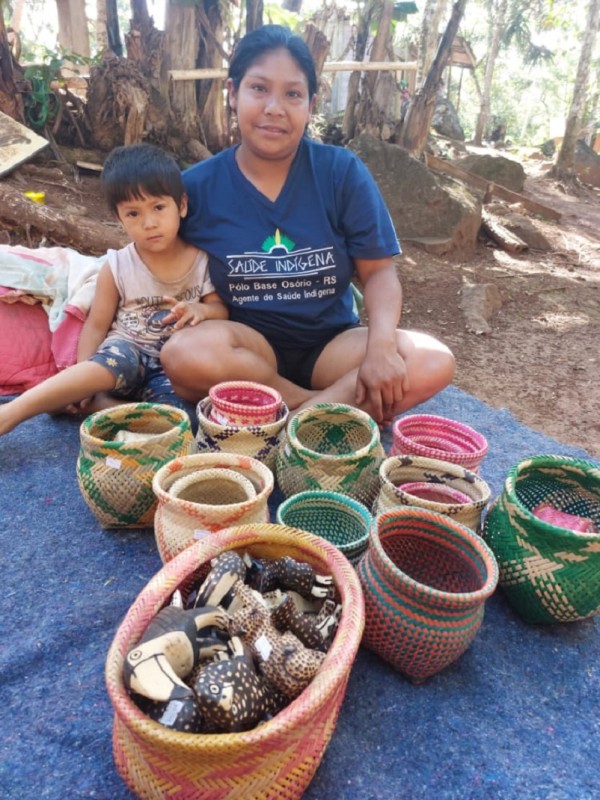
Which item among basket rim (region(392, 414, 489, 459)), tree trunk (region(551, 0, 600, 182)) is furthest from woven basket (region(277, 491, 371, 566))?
tree trunk (region(551, 0, 600, 182))

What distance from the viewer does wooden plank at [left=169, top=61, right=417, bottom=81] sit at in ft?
16.5

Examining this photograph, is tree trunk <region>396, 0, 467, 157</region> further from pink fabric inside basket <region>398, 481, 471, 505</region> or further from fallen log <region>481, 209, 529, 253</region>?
pink fabric inside basket <region>398, 481, 471, 505</region>

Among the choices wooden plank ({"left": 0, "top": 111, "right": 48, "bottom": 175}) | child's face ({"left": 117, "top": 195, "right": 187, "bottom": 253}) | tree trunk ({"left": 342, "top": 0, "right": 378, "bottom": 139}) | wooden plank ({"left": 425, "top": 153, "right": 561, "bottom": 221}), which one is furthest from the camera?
wooden plank ({"left": 425, "top": 153, "right": 561, "bottom": 221})

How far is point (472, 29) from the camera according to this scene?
21859mm

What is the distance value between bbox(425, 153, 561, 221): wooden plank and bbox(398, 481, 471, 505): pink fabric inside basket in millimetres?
7149

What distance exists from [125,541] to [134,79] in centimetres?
452

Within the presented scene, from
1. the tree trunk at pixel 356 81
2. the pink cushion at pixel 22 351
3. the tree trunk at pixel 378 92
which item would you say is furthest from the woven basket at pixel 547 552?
the tree trunk at pixel 356 81

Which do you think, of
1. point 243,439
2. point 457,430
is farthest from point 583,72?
point 243,439

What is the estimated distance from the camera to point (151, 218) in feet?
5.67

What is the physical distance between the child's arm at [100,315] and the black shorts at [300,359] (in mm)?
554

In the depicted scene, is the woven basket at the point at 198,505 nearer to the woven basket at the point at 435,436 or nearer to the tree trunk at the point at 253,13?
the woven basket at the point at 435,436

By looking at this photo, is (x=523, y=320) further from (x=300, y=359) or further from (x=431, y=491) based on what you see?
(x=431, y=491)

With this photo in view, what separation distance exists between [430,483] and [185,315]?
0.94 m

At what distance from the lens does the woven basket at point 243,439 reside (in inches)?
59.3
